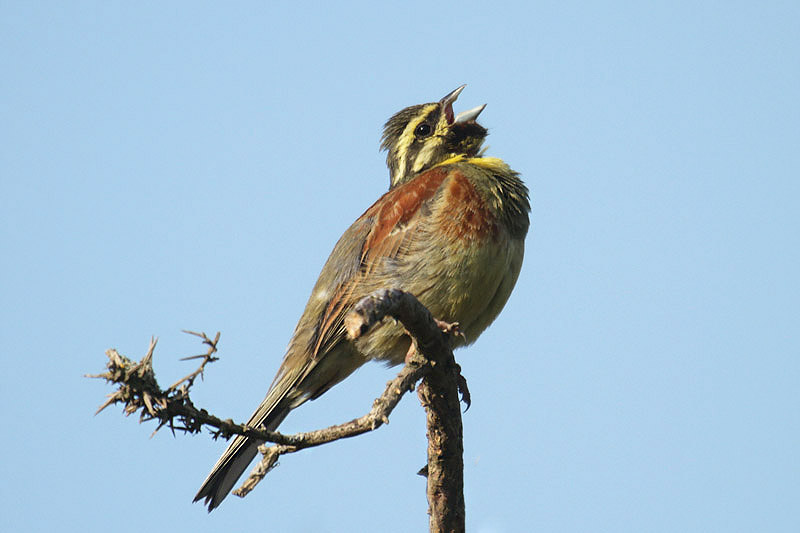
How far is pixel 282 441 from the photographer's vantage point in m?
3.63

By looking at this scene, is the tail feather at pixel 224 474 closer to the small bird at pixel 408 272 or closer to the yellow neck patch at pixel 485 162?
the small bird at pixel 408 272

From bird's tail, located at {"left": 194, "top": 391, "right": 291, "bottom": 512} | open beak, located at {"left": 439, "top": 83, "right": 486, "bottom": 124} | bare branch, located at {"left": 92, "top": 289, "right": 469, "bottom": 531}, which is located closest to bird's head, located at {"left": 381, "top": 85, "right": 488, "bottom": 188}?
open beak, located at {"left": 439, "top": 83, "right": 486, "bottom": 124}

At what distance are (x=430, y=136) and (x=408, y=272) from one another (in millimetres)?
1692

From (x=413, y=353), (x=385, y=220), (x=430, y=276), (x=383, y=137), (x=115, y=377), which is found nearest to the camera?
(x=115, y=377)

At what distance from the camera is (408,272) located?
18.5ft

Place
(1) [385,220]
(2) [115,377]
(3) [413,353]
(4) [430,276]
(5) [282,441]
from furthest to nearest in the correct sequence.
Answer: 1. (1) [385,220]
2. (4) [430,276]
3. (3) [413,353]
4. (5) [282,441]
5. (2) [115,377]

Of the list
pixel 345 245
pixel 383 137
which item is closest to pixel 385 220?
pixel 345 245

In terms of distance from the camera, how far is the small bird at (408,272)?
5523mm

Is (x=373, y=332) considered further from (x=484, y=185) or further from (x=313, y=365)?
(x=484, y=185)

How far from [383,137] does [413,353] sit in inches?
130

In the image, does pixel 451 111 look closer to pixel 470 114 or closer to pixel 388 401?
pixel 470 114

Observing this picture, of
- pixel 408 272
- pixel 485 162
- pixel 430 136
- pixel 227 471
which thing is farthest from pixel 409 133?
pixel 227 471

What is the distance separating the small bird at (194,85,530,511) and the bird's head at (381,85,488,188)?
0.36 metres

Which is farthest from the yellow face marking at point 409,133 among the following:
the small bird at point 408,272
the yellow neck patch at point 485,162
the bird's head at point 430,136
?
the small bird at point 408,272
